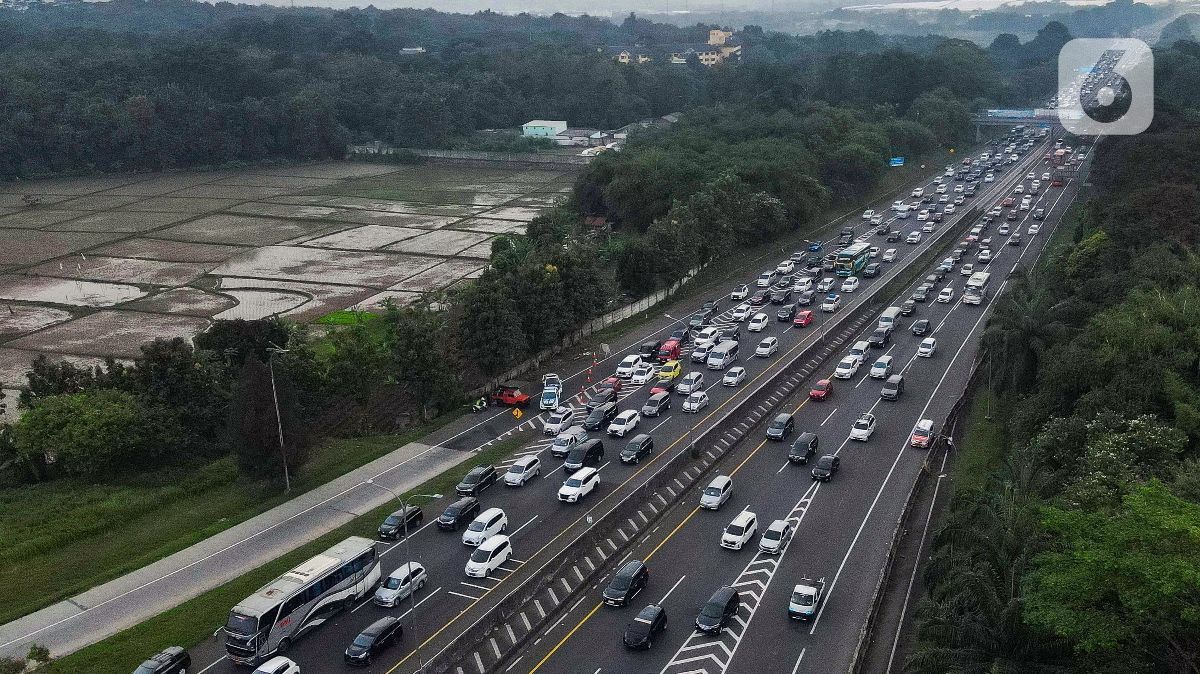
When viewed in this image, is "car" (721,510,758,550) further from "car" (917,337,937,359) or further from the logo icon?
the logo icon

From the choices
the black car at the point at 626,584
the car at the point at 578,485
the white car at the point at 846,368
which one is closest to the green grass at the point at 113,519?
the car at the point at 578,485

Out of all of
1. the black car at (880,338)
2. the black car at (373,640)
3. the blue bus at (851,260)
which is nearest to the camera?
the black car at (373,640)

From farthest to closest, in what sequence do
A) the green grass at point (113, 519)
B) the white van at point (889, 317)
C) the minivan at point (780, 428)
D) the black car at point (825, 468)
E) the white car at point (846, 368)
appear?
the white van at point (889, 317)
the white car at point (846, 368)
the minivan at point (780, 428)
the black car at point (825, 468)
the green grass at point (113, 519)

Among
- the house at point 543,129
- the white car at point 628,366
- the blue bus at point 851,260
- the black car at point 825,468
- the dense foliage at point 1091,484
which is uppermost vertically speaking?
the house at point 543,129

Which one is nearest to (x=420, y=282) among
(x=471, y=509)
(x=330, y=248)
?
(x=330, y=248)

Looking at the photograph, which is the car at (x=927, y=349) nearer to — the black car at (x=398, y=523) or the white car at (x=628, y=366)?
the white car at (x=628, y=366)

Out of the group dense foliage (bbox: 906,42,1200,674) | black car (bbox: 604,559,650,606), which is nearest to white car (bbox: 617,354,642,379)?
dense foliage (bbox: 906,42,1200,674)
